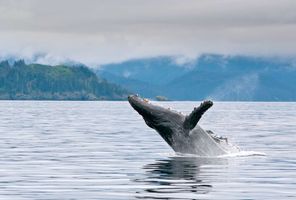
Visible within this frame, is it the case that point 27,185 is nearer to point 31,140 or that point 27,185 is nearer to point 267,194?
point 267,194

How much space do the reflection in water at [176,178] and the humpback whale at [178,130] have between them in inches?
30.4

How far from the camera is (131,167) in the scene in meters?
28.8

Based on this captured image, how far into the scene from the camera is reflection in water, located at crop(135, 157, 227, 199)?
21.2m

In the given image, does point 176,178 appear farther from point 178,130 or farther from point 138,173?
point 178,130

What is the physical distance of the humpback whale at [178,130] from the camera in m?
31.8

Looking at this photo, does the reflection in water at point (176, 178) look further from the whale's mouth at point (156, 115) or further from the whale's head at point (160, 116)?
the whale's mouth at point (156, 115)

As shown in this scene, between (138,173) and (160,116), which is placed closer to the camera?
(138,173)

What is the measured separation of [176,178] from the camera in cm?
2495

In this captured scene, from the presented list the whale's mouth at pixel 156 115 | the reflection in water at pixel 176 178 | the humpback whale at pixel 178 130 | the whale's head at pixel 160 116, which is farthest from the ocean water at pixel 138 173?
the whale's mouth at pixel 156 115

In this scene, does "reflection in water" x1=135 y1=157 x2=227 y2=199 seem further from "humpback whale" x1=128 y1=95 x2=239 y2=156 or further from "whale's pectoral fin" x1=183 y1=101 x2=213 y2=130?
"whale's pectoral fin" x1=183 y1=101 x2=213 y2=130

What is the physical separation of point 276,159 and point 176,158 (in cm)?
393

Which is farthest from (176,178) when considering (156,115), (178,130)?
(156,115)

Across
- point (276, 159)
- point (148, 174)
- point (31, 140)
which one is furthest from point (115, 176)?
point (31, 140)

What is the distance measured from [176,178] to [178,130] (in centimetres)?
686
